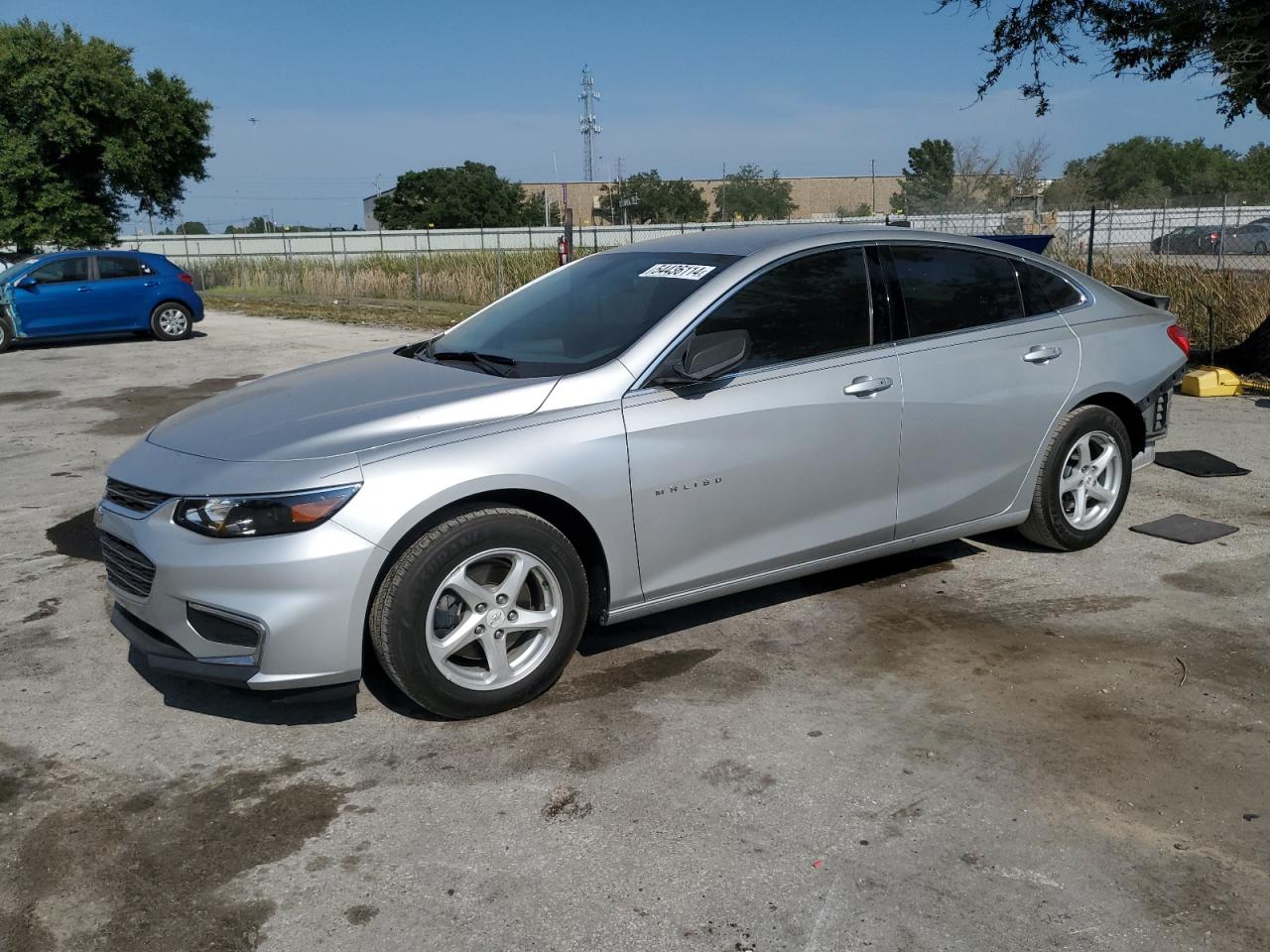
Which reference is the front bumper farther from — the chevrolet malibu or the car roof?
the car roof

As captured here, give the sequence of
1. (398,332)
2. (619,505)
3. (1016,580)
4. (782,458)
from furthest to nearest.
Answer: (398,332), (1016,580), (782,458), (619,505)

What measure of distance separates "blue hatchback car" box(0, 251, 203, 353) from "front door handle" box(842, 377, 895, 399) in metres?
16.0

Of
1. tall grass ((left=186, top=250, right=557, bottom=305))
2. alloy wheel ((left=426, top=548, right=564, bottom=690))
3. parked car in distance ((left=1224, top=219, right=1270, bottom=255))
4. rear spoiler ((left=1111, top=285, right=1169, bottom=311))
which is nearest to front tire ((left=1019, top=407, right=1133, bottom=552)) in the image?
rear spoiler ((left=1111, top=285, right=1169, bottom=311))

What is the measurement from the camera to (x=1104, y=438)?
5.75 meters

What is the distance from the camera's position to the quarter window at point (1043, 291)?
5.51 meters

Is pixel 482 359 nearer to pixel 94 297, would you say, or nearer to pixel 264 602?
pixel 264 602

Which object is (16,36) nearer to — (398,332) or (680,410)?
(398,332)

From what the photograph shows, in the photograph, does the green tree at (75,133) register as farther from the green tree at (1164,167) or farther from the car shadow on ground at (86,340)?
the green tree at (1164,167)

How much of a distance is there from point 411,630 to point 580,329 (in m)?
1.58

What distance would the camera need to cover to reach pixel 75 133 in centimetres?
3247

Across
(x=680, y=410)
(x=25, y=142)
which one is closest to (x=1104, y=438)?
(x=680, y=410)

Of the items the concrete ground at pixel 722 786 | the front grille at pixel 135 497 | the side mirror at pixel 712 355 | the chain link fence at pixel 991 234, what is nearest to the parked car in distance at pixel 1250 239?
the chain link fence at pixel 991 234

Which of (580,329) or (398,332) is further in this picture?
(398,332)

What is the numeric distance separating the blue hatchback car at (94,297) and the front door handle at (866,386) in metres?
16.0
